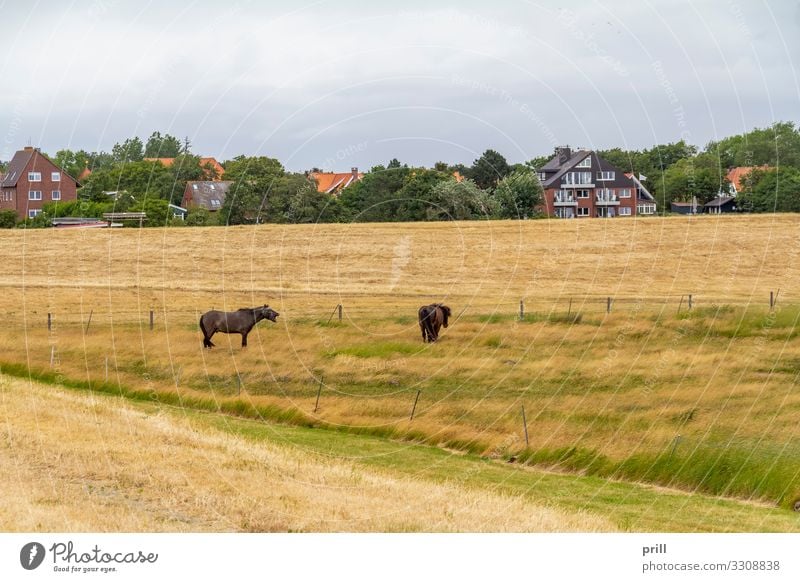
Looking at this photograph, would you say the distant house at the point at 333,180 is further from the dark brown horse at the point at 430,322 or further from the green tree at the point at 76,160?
the green tree at the point at 76,160

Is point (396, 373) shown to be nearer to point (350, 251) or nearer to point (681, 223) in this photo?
point (350, 251)

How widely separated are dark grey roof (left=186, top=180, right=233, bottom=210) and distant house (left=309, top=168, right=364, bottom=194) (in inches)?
575

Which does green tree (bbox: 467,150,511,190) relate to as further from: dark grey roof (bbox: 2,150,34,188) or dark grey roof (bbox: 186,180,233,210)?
dark grey roof (bbox: 2,150,34,188)

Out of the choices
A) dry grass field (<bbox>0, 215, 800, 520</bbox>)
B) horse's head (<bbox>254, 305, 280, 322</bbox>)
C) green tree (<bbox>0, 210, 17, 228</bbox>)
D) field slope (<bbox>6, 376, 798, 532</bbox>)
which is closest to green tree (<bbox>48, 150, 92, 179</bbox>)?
green tree (<bbox>0, 210, 17, 228</bbox>)

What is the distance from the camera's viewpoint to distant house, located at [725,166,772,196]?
373ft

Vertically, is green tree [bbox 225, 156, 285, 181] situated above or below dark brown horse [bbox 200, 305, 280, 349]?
above

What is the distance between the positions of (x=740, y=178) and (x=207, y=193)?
59.2 m

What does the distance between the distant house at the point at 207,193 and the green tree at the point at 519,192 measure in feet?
90.6

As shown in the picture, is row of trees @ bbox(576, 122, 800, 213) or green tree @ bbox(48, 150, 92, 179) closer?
row of trees @ bbox(576, 122, 800, 213)

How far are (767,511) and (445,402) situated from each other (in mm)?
14036

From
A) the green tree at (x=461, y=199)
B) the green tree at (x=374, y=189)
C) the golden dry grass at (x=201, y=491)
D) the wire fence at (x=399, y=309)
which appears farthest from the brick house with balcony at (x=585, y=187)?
the golden dry grass at (x=201, y=491)

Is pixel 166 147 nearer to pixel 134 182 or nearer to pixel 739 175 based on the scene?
pixel 134 182

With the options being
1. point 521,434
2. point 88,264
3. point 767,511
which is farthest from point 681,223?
point 767,511

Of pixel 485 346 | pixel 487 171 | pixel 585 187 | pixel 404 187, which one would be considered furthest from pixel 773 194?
pixel 485 346
